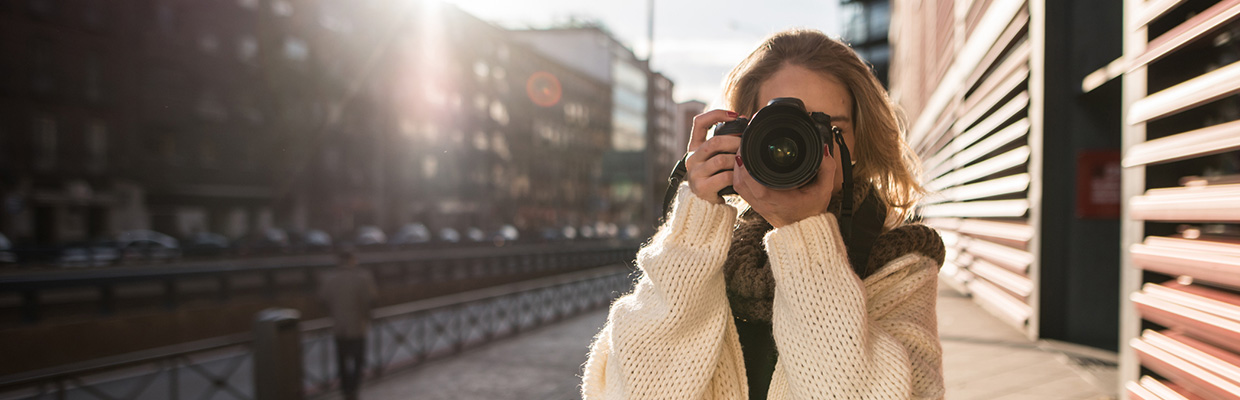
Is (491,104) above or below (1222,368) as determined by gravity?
above

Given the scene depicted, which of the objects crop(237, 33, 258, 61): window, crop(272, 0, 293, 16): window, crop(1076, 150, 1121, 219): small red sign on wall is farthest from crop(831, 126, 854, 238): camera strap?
crop(272, 0, 293, 16): window

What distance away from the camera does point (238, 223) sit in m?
37.0

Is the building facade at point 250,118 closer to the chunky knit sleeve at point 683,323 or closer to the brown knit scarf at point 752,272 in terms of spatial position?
the brown knit scarf at point 752,272

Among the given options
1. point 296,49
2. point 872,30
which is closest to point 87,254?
point 296,49

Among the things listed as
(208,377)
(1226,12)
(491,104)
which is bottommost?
(208,377)

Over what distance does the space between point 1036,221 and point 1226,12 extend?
3308 millimetres

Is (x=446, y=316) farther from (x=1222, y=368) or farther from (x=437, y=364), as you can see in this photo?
(x=1222, y=368)

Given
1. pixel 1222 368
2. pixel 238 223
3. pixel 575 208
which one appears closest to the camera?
pixel 1222 368

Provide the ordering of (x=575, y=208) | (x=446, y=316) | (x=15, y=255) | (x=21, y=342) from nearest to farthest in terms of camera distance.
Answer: (x=21, y=342), (x=446, y=316), (x=15, y=255), (x=575, y=208)

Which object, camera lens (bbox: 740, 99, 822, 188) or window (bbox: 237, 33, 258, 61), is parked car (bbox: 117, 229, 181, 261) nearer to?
window (bbox: 237, 33, 258, 61)

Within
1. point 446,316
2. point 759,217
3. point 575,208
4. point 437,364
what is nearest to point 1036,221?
point 759,217

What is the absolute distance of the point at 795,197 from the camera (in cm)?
137

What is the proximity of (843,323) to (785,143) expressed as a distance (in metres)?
0.35

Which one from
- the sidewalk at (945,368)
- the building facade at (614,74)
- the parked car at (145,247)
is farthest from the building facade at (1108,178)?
the building facade at (614,74)
